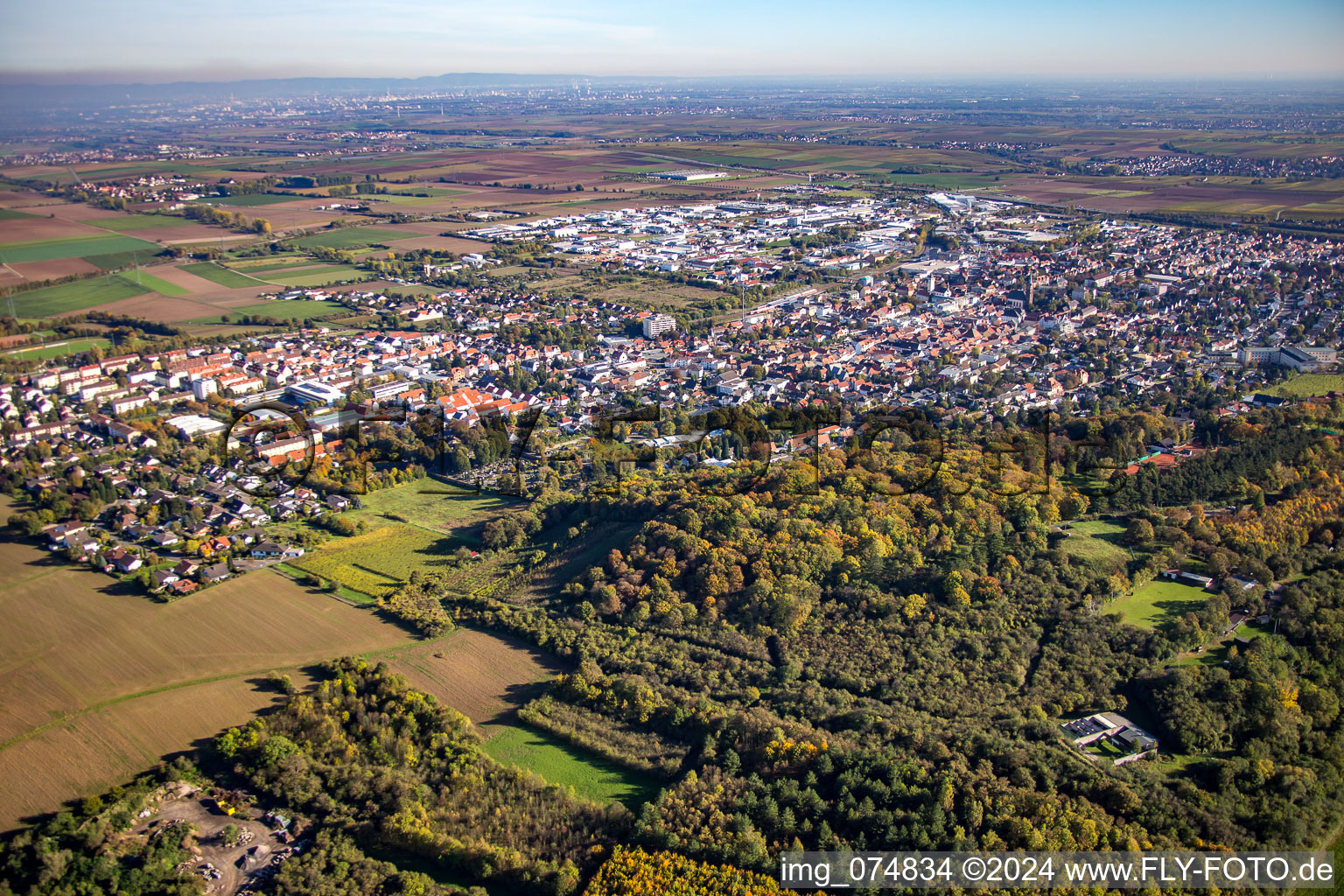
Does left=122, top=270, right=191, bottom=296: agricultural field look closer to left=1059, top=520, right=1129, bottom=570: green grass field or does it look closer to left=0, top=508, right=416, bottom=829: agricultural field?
left=0, top=508, right=416, bottom=829: agricultural field

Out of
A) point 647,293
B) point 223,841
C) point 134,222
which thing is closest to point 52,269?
point 134,222

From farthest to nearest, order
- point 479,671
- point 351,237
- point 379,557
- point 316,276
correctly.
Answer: point 351,237, point 316,276, point 379,557, point 479,671

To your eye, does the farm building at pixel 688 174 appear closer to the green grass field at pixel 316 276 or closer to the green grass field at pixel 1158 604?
the green grass field at pixel 316 276

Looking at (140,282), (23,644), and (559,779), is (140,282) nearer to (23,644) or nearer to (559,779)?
(23,644)

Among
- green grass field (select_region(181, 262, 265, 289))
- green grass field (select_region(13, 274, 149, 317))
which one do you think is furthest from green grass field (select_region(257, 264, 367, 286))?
green grass field (select_region(13, 274, 149, 317))

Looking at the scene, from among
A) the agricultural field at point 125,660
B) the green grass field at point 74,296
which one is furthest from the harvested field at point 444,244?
the agricultural field at point 125,660

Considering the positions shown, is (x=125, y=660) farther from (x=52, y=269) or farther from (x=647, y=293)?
(x=52, y=269)
